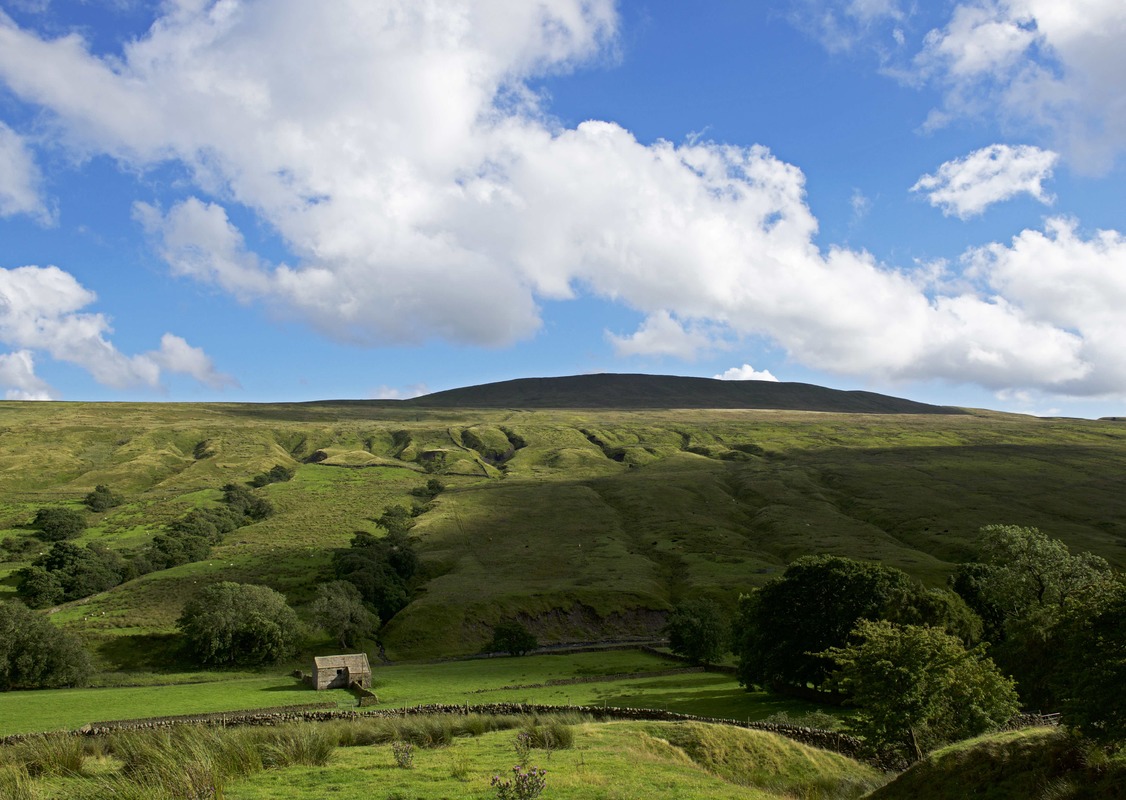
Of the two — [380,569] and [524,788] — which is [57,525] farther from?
[524,788]

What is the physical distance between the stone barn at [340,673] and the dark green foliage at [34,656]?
2337 centimetres

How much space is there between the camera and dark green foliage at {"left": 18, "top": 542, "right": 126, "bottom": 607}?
91.5 meters

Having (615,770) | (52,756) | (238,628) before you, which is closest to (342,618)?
(238,628)

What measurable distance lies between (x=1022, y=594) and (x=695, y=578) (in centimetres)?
5046

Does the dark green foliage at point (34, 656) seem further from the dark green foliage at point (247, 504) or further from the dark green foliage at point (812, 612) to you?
the dark green foliage at point (247, 504)

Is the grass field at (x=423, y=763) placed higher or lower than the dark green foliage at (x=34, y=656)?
higher

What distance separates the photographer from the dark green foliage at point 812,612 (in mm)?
52219

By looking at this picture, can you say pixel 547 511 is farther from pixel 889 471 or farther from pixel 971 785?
pixel 971 785

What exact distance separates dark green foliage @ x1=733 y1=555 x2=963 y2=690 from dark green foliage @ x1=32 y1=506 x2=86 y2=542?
404 ft

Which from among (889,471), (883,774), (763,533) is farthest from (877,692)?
(889,471)

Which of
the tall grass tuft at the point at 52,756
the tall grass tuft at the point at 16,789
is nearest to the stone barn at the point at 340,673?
the tall grass tuft at the point at 52,756

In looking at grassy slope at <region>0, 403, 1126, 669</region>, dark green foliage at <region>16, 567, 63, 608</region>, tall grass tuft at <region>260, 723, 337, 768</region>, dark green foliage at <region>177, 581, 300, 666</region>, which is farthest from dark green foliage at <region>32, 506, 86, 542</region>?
tall grass tuft at <region>260, 723, 337, 768</region>

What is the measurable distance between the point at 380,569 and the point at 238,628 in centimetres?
3161

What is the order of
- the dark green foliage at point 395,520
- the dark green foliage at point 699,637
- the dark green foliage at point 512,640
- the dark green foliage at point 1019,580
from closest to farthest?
the dark green foliage at point 1019,580 < the dark green foliage at point 699,637 < the dark green foliage at point 512,640 < the dark green foliage at point 395,520
